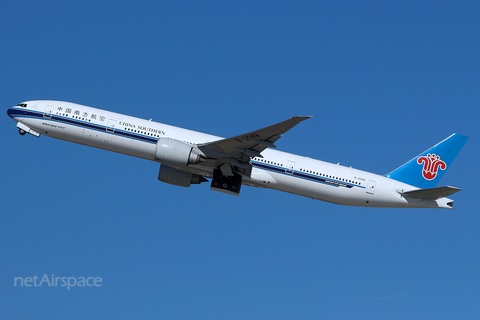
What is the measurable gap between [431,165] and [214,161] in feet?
52.8

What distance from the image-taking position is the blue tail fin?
124 feet

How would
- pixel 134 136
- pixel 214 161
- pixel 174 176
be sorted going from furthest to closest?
pixel 174 176, pixel 134 136, pixel 214 161

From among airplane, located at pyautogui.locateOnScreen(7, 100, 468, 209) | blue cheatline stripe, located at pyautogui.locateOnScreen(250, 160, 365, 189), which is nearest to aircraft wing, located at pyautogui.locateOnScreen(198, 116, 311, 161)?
airplane, located at pyautogui.locateOnScreen(7, 100, 468, 209)

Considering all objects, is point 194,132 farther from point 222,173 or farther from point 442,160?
point 442,160

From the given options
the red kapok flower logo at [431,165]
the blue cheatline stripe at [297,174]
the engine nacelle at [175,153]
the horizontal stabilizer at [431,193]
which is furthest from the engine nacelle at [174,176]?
the red kapok flower logo at [431,165]

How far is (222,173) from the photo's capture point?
34.4m

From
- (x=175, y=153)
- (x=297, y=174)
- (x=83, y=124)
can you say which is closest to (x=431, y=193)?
(x=297, y=174)

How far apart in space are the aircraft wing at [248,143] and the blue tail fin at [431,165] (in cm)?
1138

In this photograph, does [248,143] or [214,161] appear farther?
[214,161]

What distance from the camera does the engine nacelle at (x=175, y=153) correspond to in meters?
32.6

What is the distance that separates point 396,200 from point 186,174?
573 inches

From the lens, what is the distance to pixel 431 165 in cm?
3819

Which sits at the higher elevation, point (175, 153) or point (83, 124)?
point (83, 124)

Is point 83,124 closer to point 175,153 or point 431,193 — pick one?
point 175,153
